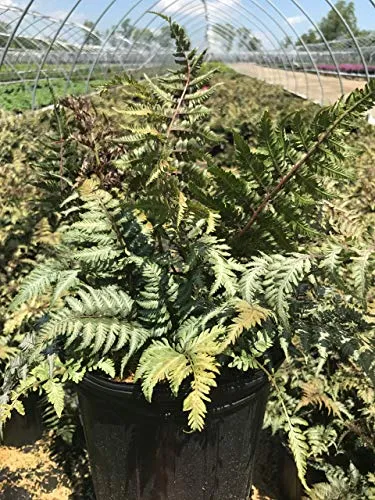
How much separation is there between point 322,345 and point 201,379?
468 mm

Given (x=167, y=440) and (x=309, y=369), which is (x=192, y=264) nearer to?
(x=167, y=440)

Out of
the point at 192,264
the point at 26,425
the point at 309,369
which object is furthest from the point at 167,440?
the point at 26,425

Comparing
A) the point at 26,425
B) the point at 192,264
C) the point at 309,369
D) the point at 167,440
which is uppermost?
the point at 192,264

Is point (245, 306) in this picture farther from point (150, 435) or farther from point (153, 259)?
point (150, 435)

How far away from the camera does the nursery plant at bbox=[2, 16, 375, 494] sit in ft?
4.80

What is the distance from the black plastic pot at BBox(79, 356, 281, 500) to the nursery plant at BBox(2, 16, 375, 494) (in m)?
0.06

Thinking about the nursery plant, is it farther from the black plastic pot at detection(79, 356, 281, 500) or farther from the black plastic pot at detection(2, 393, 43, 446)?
the black plastic pot at detection(2, 393, 43, 446)

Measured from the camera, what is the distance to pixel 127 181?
1.86m

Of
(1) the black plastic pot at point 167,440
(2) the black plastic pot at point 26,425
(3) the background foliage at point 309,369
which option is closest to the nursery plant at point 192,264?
(1) the black plastic pot at point 167,440

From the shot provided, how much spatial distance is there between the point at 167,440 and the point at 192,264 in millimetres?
561

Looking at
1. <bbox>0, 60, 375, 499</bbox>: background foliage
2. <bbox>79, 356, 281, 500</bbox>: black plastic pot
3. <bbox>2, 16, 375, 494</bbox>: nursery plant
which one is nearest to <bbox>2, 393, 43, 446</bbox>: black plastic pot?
<bbox>0, 60, 375, 499</bbox>: background foliage

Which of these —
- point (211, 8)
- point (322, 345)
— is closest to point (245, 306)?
point (322, 345)

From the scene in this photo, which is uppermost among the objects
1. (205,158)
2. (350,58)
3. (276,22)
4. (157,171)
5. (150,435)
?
(350,58)

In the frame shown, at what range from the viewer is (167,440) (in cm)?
162
